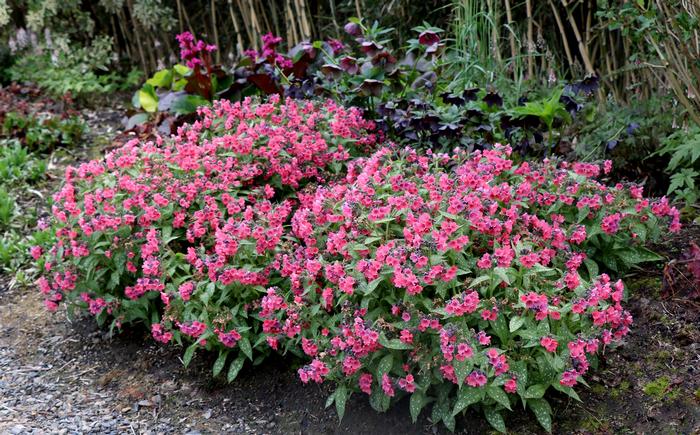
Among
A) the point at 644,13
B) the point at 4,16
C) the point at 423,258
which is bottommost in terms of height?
the point at 423,258

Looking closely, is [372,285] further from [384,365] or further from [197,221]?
[197,221]

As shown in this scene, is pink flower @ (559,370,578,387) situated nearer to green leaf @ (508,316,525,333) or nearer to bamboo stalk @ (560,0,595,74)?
green leaf @ (508,316,525,333)

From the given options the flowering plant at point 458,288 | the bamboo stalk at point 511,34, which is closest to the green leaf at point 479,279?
the flowering plant at point 458,288

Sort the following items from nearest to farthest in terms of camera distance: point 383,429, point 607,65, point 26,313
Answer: point 383,429 → point 26,313 → point 607,65

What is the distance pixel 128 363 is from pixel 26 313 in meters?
0.88

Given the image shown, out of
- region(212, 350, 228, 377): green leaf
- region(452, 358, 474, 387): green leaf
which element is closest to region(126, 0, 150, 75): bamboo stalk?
region(212, 350, 228, 377): green leaf

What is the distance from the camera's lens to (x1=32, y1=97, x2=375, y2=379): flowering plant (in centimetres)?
288

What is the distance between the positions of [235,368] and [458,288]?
913 millimetres

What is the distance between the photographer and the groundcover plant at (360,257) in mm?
2363

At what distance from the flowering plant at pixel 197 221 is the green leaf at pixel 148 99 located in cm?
153

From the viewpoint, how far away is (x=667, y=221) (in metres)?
3.00

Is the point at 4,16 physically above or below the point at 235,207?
above

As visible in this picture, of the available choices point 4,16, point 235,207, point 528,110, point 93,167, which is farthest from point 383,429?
point 4,16

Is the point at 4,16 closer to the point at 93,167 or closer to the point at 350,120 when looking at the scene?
the point at 93,167
